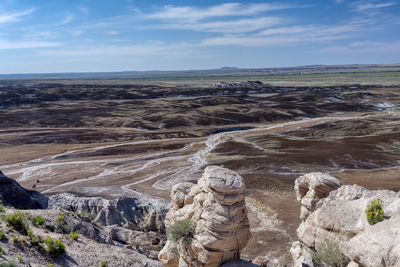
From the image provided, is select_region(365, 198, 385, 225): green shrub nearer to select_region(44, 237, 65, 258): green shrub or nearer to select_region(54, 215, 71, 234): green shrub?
select_region(44, 237, 65, 258): green shrub

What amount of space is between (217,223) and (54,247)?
6.59m

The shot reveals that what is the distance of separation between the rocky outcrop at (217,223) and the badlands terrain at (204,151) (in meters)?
9.41

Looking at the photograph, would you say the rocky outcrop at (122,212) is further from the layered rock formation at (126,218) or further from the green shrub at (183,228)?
the green shrub at (183,228)

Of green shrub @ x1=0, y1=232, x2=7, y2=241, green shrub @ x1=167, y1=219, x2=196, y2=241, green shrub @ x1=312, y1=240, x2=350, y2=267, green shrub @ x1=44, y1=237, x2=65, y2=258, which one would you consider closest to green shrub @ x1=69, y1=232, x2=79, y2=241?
green shrub @ x1=44, y1=237, x2=65, y2=258

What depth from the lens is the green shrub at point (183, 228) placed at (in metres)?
12.5

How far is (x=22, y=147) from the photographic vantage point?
55312 mm

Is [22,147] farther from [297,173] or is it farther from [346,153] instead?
[346,153]

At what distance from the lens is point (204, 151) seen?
50750mm

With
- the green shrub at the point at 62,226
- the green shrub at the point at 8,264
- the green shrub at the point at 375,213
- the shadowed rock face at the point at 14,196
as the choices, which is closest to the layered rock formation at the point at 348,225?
the green shrub at the point at 375,213

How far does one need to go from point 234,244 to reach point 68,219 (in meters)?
9.56

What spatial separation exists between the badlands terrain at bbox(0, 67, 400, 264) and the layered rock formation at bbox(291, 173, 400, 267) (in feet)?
24.2

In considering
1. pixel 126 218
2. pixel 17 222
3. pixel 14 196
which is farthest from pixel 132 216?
pixel 17 222

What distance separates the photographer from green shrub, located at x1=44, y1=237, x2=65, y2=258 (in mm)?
12852

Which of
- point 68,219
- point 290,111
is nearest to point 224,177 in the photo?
point 68,219
